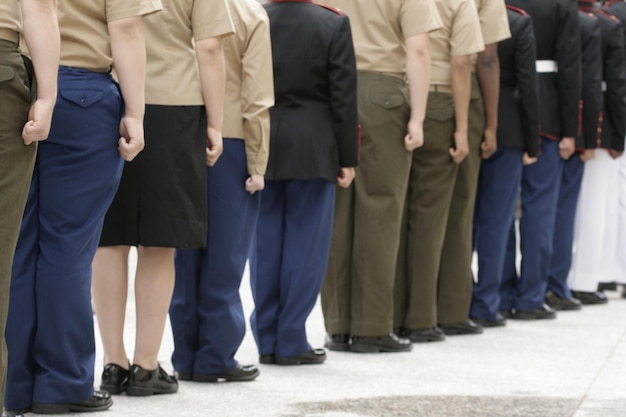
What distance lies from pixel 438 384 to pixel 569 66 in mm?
2872

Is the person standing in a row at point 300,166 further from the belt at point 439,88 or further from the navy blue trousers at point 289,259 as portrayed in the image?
the belt at point 439,88

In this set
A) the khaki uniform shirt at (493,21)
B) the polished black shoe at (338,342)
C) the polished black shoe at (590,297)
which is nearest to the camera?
the polished black shoe at (338,342)

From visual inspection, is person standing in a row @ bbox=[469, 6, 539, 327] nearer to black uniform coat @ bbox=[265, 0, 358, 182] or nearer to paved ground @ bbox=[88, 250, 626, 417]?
paved ground @ bbox=[88, 250, 626, 417]

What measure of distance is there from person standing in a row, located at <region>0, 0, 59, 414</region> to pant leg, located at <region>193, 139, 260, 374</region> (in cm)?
154

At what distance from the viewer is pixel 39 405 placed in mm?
4375

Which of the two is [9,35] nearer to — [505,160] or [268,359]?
[268,359]

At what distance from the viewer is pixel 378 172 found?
6.30 meters

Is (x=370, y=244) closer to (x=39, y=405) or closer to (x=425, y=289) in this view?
(x=425, y=289)

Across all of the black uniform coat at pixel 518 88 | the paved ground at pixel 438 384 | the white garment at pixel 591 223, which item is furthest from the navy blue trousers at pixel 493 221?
the white garment at pixel 591 223

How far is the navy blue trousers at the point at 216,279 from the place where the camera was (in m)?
5.29

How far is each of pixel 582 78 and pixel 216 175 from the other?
3.56 metres

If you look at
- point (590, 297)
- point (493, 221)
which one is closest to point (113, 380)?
point (493, 221)

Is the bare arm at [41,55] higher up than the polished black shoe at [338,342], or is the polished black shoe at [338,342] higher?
the bare arm at [41,55]

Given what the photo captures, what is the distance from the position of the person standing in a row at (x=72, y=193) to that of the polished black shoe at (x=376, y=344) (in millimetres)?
2138
